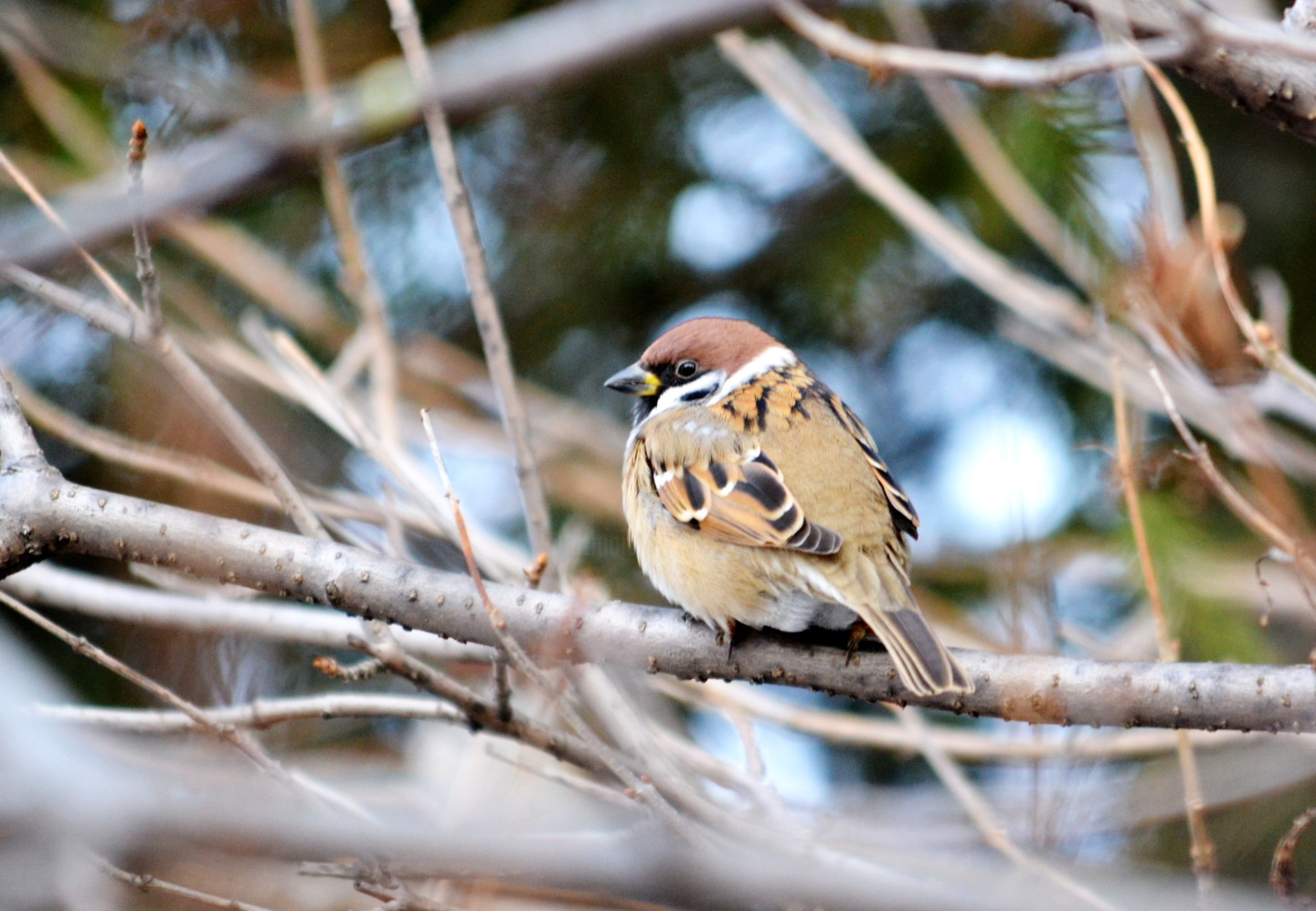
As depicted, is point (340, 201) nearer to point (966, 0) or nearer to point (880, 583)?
point (880, 583)

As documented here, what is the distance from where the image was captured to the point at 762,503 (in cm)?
325

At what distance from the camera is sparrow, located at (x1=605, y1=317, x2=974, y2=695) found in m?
3.01

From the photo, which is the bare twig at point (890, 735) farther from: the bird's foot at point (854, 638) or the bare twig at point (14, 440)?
the bare twig at point (14, 440)

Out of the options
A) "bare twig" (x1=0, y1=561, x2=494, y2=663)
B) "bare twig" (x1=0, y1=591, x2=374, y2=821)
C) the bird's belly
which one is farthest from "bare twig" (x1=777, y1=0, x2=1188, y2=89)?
"bare twig" (x1=0, y1=561, x2=494, y2=663)

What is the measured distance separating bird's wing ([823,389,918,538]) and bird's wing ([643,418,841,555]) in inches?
13.0

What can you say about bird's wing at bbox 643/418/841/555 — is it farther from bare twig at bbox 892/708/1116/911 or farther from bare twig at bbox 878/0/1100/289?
bare twig at bbox 878/0/1100/289

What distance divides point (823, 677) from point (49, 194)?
334 centimetres

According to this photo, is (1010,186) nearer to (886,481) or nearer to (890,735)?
(886,481)

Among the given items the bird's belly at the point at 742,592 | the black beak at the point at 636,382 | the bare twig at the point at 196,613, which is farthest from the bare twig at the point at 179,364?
the black beak at the point at 636,382

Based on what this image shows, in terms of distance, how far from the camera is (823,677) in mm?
2787

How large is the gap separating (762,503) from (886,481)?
1.57 ft

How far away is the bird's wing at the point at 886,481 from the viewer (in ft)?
11.4

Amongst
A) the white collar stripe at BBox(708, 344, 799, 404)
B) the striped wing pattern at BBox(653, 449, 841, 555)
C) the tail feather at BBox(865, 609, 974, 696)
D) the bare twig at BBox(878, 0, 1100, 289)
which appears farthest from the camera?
the white collar stripe at BBox(708, 344, 799, 404)

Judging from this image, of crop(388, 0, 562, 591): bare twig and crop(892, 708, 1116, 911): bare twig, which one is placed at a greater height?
crop(388, 0, 562, 591): bare twig
